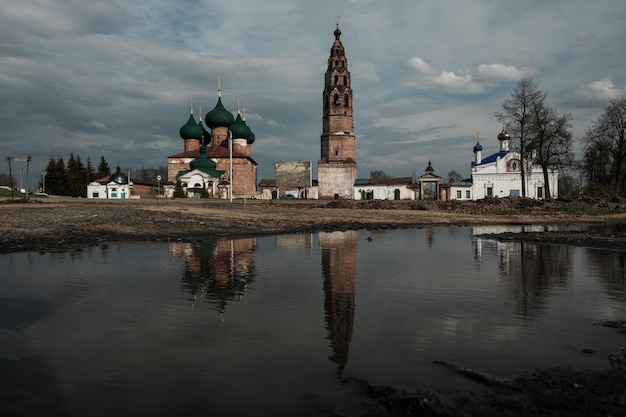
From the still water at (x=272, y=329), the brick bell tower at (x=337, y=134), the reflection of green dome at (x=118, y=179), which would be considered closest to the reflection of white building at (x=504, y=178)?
the brick bell tower at (x=337, y=134)

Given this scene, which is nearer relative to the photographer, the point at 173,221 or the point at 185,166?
the point at 173,221

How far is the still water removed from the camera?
436cm

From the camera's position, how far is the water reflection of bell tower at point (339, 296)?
18.5 feet

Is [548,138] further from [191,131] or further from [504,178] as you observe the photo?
[191,131]

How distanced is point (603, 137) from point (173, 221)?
46.9 m

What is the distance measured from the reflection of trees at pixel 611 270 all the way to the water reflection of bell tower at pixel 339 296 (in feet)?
15.3

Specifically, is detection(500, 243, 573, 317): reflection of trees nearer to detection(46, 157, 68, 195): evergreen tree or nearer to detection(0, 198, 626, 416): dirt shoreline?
detection(0, 198, 626, 416): dirt shoreline

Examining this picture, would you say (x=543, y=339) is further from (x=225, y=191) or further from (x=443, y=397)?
(x=225, y=191)

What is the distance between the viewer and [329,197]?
233 ft

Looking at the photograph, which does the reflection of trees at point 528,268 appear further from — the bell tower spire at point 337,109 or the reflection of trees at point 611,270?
the bell tower spire at point 337,109

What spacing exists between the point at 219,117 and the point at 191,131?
215 inches

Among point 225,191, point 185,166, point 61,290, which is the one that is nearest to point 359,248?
point 61,290

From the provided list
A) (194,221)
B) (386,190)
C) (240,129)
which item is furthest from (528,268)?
(240,129)

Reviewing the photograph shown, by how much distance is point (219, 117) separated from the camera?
Result: 80.0 metres
